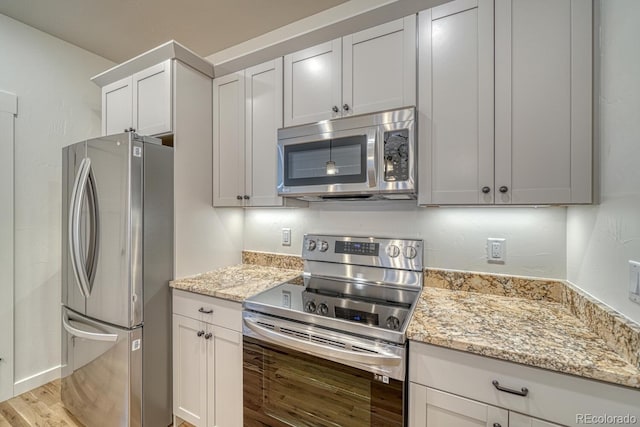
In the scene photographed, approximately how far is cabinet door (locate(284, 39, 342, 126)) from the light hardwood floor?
6.91ft

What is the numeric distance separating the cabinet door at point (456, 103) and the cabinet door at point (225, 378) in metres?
1.28

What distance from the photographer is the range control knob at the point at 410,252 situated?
1.61m

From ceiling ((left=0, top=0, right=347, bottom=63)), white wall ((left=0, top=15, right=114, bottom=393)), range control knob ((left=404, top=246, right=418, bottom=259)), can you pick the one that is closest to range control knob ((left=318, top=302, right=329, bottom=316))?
range control knob ((left=404, top=246, right=418, bottom=259))

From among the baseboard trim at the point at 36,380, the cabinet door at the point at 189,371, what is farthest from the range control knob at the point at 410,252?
the baseboard trim at the point at 36,380

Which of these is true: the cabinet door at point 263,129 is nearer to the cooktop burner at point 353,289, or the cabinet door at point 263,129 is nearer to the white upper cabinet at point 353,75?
the white upper cabinet at point 353,75

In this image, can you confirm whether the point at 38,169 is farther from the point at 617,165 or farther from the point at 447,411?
the point at 617,165

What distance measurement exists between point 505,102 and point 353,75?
29.9 inches

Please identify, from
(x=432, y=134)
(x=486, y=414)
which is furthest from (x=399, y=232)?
(x=486, y=414)

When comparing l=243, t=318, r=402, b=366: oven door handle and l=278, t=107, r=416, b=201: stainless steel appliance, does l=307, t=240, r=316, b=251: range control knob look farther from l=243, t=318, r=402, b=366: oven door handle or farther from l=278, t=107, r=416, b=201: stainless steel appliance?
l=243, t=318, r=402, b=366: oven door handle

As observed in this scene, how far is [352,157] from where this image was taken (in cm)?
146

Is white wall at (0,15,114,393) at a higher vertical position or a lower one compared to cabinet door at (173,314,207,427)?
higher

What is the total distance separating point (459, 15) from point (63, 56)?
2.98 m

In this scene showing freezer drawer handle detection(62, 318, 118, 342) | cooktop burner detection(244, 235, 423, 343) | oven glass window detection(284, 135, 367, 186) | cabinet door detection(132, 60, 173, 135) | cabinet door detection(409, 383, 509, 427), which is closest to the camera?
cabinet door detection(409, 383, 509, 427)

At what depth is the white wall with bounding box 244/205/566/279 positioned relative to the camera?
138 cm
